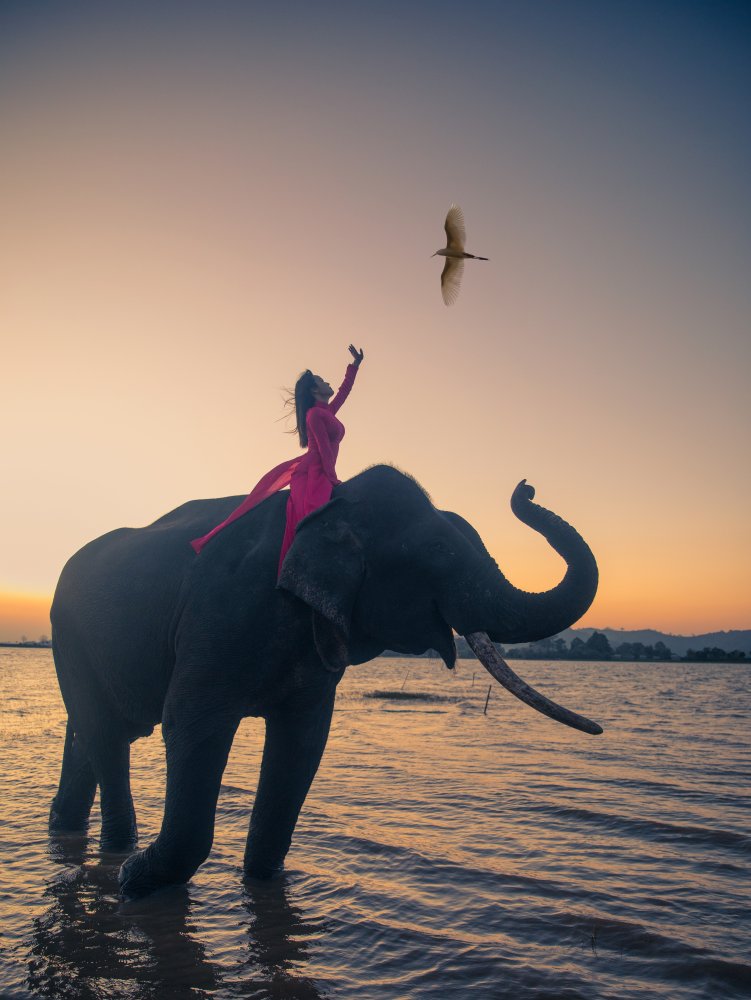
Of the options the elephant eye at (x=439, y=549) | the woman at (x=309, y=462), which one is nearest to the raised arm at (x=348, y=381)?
the woman at (x=309, y=462)

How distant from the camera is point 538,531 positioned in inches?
190

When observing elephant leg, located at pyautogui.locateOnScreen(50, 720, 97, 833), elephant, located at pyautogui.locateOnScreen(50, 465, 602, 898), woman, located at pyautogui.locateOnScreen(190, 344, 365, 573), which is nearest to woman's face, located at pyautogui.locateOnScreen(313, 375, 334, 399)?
woman, located at pyautogui.locateOnScreen(190, 344, 365, 573)

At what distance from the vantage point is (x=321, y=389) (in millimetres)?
5832

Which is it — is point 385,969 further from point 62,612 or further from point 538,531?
point 62,612

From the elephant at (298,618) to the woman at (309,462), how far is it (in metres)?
0.10

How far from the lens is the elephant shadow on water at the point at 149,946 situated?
4051mm

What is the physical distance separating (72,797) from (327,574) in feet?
13.8

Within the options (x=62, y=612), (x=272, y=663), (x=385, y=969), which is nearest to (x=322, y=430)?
(x=272, y=663)

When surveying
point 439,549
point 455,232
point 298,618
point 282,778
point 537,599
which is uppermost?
point 455,232

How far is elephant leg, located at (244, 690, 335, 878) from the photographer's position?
5.44 metres

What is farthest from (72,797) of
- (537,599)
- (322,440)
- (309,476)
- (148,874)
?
(537,599)

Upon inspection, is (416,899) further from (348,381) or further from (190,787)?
(348,381)

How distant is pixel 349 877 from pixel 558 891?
1582 millimetres

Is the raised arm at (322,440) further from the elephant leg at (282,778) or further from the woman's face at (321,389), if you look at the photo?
the elephant leg at (282,778)
